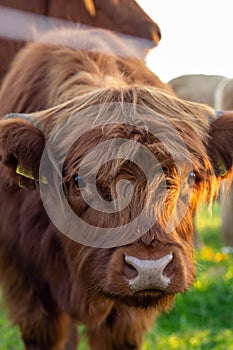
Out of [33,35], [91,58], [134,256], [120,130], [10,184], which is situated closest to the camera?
[134,256]

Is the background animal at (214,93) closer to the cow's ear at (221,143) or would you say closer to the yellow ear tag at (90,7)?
the yellow ear tag at (90,7)

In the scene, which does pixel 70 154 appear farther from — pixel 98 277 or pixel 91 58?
pixel 91 58

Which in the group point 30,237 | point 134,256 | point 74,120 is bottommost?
point 30,237

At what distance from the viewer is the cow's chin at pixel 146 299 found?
314 centimetres

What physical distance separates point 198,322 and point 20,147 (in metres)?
2.54

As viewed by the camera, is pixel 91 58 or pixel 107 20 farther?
pixel 107 20

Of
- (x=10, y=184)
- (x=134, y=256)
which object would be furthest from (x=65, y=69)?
(x=134, y=256)

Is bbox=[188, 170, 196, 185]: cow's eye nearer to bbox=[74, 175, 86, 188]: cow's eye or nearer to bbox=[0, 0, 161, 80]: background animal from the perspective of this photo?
bbox=[74, 175, 86, 188]: cow's eye

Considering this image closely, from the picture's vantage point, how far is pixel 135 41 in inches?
199

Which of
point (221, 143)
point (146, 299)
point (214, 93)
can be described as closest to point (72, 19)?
point (221, 143)

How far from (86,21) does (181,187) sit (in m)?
2.16

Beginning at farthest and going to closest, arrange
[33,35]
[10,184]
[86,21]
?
[86,21], [33,35], [10,184]

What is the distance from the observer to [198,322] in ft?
18.3

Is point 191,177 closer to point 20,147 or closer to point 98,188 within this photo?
point 98,188
